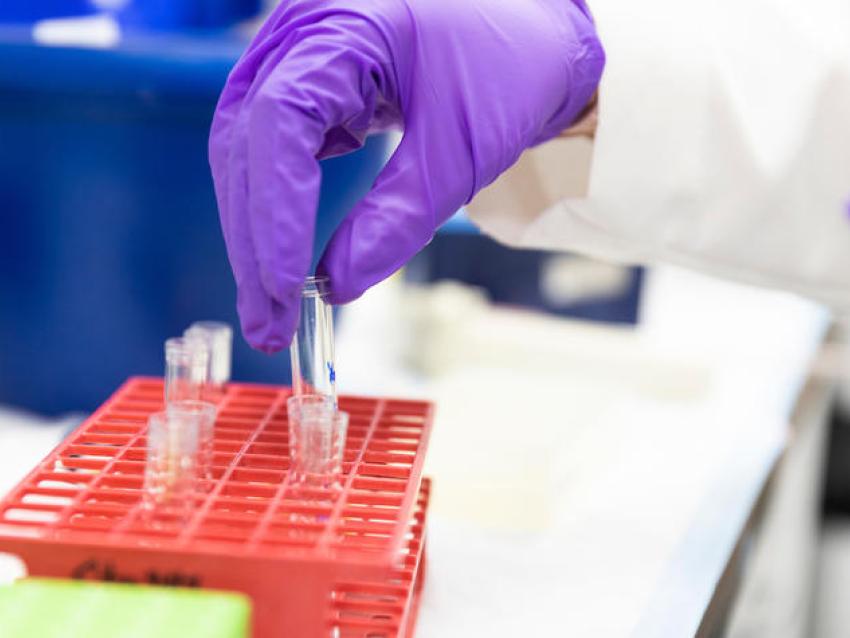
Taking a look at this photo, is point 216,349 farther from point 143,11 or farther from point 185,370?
point 143,11

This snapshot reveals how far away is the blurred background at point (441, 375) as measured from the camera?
36.5 inches

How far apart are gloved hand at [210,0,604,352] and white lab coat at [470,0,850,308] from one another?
10 centimetres

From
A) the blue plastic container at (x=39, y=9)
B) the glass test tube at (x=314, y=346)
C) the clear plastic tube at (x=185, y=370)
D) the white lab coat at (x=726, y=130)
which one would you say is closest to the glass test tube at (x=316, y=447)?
the glass test tube at (x=314, y=346)

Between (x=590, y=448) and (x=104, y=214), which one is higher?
(x=104, y=214)

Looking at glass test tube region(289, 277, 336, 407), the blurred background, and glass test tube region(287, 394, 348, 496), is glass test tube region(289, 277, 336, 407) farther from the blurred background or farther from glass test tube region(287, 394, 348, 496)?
the blurred background

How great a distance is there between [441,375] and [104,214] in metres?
0.57

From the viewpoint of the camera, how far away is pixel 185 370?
800 millimetres

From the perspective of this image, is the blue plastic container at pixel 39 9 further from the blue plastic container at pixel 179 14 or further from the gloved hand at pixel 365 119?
the gloved hand at pixel 365 119

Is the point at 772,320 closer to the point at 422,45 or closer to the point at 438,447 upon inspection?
the point at 438,447

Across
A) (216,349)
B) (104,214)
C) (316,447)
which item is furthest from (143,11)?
(316,447)

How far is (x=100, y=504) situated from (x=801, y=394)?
1097 millimetres

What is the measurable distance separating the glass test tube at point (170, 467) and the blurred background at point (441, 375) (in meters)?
0.25

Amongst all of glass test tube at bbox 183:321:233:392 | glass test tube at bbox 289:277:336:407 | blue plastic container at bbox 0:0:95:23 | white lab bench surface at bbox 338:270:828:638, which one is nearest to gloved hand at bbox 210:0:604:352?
glass test tube at bbox 289:277:336:407

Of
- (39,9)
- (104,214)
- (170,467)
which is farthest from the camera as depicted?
(39,9)
